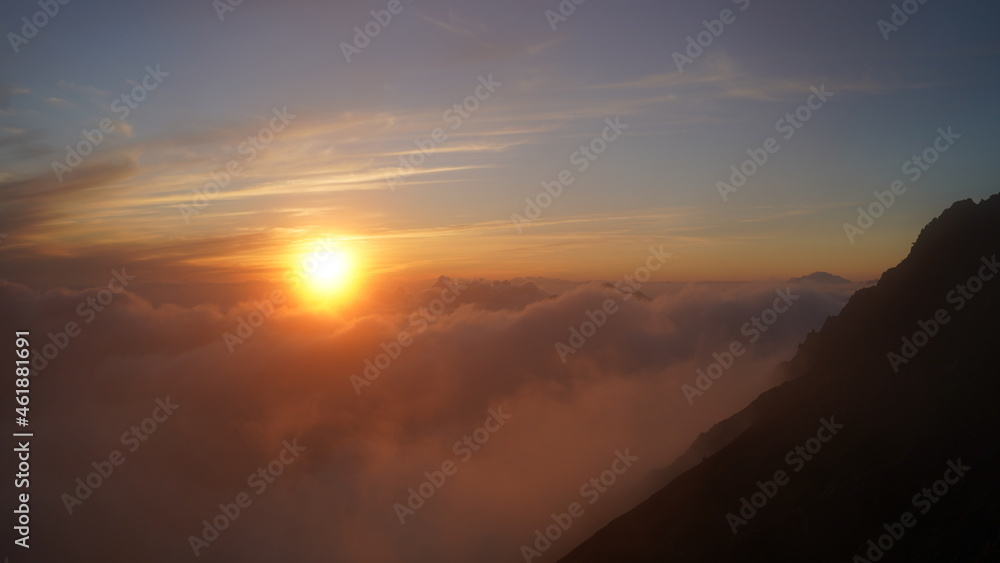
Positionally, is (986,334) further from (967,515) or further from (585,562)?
(585,562)

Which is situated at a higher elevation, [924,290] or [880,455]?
[924,290]

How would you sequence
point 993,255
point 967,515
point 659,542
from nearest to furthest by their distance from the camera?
point 967,515, point 993,255, point 659,542

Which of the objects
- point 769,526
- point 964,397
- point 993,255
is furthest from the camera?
point 993,255

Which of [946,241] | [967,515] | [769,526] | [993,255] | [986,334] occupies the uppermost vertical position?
[946,241]

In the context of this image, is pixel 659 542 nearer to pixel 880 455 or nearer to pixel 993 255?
pixel 880 455

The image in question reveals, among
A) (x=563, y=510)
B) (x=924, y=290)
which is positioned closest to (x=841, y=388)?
(x=924, y=290)

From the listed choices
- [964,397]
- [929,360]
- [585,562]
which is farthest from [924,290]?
[585,562]

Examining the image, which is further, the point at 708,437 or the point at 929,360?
the point at 708,437
